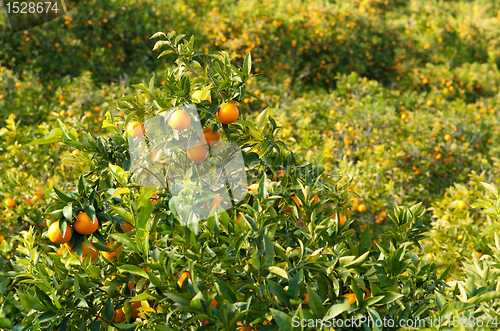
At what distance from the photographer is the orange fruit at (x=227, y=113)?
54.2 inches

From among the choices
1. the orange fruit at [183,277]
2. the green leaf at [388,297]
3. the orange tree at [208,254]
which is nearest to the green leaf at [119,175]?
the orange tree at [208,254]

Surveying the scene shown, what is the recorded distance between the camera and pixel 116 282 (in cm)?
124

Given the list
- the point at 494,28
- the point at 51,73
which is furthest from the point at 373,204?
the point at 494,28

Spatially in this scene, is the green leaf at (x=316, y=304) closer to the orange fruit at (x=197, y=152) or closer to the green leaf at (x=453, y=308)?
the green leaf at (x=453, y=308)

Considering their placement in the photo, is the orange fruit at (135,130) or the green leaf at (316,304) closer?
the green leaf at (316,304)

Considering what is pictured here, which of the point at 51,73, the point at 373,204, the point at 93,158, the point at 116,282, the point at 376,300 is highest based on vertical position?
the point at 93,158

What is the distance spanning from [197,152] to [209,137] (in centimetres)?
7

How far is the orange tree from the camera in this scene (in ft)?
3.43

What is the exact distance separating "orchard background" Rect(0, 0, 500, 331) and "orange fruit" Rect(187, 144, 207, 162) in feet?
0.32

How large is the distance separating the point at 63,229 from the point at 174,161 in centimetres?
46

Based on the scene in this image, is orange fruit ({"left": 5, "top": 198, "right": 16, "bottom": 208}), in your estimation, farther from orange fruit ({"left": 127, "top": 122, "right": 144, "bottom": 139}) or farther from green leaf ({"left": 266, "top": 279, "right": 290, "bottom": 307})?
green leaf ({"left": 266, "top": 279, "right": 290, "bottom": 307})

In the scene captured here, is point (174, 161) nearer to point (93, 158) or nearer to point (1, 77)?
point (93, 158)

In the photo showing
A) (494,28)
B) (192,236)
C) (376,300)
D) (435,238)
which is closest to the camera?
(376,300)

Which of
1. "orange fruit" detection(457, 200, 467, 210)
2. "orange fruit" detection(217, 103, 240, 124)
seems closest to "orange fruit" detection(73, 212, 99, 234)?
"orange fruit" detection(217, 103, 240, 124)
